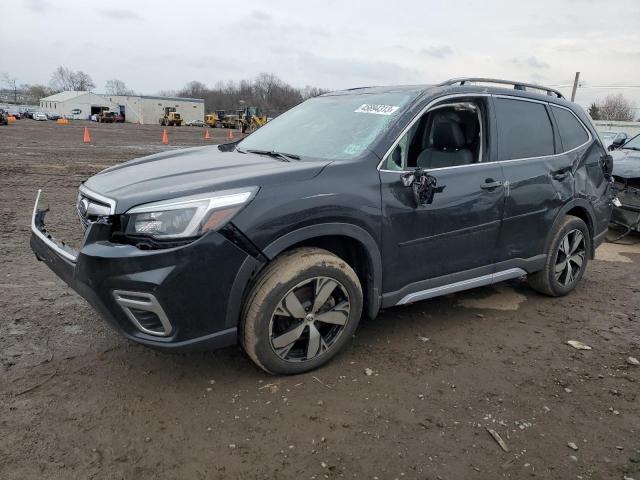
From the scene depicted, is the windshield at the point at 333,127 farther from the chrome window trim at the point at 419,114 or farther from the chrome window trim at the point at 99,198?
the chrome window trim at the point at 99,198

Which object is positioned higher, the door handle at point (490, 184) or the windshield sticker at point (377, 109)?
the windshield sticker at point (377, 109)

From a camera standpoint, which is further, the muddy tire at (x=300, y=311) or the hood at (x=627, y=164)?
the hood at (x=627, y=164)

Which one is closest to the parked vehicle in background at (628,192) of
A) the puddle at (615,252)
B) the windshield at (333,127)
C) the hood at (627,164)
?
the hood at (627,164)

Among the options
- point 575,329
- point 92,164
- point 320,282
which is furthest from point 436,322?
point 92,164

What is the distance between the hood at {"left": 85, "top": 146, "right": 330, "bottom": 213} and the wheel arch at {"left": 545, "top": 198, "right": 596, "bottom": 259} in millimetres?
2401

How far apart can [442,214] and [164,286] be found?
1.96m

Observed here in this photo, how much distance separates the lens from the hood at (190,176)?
9.27 ft

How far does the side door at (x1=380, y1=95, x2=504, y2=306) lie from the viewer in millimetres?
3391

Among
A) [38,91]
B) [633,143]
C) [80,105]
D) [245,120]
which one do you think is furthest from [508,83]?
[38,91]

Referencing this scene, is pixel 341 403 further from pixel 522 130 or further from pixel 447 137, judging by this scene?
pixel 522 130

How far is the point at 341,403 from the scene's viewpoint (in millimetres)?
2979

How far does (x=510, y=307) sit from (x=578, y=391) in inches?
57.4

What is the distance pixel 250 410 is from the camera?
288cm

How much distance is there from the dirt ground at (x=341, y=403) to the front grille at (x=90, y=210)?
948mm
